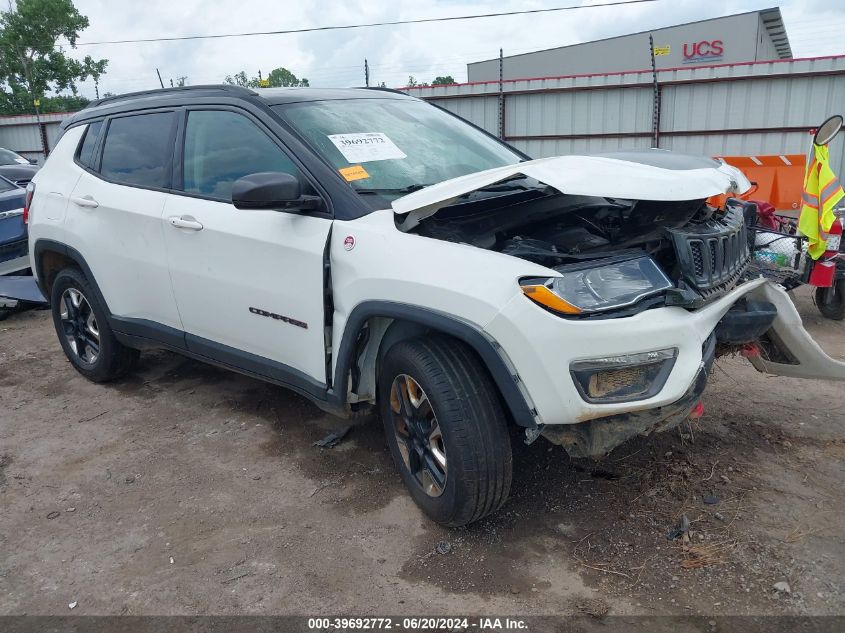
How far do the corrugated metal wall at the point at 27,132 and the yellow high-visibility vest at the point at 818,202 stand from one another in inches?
856

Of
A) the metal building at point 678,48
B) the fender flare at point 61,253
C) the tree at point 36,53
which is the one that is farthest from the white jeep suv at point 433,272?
the tree at point 36,53

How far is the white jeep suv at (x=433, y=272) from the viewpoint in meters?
2.35

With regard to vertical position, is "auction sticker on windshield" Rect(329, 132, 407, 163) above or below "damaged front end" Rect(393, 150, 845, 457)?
above

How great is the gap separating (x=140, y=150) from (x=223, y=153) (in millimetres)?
795

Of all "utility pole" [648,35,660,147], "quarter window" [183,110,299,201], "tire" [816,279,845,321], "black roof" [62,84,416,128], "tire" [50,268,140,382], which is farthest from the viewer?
"utility pole" [648,35,660,147]

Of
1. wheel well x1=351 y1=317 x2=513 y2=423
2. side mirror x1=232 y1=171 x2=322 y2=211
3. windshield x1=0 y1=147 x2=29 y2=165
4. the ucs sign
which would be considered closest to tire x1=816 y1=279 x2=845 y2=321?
wheel well x1=351 y1=317 x2=513 y2=423

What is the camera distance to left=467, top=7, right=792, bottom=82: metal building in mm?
28531

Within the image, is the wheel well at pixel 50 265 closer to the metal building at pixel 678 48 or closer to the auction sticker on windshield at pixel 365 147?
the auction sticker on windshield at pixel 365 147

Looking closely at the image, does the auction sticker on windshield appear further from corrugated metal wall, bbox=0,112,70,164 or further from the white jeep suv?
corrugated metal wall, bbox=0,112,70,164

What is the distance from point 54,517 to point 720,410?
3469 millimetres

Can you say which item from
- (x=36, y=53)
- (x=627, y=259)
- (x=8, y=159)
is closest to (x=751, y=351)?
(x=627, y=259)

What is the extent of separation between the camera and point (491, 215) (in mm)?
2871

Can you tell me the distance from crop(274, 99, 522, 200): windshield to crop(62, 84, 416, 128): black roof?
0.08 metres

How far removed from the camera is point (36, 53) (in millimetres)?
42125
